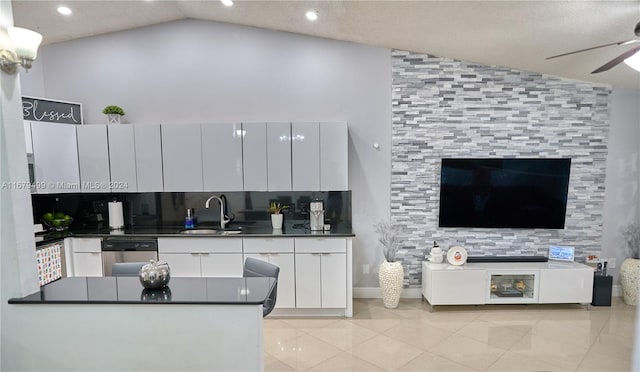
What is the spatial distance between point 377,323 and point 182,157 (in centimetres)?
287

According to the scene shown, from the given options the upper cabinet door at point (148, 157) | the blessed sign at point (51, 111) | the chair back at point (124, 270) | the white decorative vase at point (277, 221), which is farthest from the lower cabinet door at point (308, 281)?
the blessed sign at point (51, 111)

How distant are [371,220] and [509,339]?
187cm

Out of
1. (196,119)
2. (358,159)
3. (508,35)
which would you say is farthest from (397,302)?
(196,119)

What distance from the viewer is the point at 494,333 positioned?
3350mm

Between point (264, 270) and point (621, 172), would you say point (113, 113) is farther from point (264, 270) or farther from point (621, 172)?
point (621, 172)

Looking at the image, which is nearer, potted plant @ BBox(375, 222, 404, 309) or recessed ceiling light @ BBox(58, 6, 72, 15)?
recessed ceiling light @ BBox(58, 6, 72, 15)

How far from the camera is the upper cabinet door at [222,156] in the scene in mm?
3881

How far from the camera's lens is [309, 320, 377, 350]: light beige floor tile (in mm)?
3191

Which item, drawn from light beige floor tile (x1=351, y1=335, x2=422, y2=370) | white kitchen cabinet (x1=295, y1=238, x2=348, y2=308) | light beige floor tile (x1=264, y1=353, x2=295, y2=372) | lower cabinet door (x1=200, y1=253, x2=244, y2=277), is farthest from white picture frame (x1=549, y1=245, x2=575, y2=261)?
lower cabinet door (x1=200, y1=253, x2=244, y2=277)

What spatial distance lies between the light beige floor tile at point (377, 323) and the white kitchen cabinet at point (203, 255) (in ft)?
4.61

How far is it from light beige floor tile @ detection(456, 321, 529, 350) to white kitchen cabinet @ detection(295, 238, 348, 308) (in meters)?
1.29

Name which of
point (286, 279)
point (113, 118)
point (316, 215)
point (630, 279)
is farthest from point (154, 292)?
point (630, 279)

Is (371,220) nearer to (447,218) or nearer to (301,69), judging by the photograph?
(447,218)

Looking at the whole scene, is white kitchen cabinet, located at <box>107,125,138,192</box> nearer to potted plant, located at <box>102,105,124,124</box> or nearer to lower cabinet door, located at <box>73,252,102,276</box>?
potted plant, located at <box>102,105,124,124</box>
